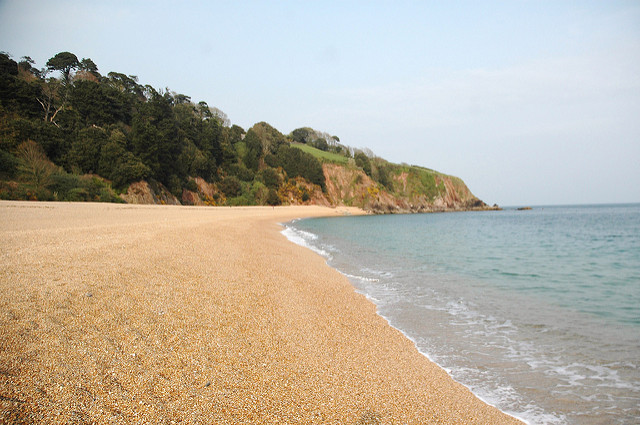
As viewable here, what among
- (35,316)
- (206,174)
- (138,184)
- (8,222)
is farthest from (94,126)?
(35,316)

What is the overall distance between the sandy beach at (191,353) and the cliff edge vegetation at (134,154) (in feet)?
77.4

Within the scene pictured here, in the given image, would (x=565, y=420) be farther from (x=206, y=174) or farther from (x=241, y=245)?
(x=206, y=174)

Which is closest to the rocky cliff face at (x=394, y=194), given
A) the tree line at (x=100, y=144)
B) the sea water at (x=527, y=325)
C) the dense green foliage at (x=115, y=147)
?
the dense green foliage at (x=115, y=147)

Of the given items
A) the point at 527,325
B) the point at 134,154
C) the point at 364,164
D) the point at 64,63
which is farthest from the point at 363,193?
the point at 527,325

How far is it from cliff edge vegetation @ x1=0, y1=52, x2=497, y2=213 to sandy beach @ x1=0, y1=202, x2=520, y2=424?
2359cm

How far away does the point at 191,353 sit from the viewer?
3.49m

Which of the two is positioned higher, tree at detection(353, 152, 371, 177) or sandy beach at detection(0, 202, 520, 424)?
tree at detection(353, 152, 371, 177)

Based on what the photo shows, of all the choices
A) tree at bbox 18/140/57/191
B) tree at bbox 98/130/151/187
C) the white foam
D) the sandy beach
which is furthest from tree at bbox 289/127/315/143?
the sandy beach

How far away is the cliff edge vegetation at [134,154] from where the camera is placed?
1090 inches

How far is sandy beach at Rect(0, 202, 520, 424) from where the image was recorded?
2.60m

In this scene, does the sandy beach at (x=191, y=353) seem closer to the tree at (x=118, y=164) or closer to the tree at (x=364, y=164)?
the tree at (x=118, y=164)

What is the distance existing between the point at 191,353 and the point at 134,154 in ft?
123

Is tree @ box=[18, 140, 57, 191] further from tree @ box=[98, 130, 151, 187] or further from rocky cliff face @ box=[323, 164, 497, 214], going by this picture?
rocky cliff face @ box=[323, 164, 497, 214]

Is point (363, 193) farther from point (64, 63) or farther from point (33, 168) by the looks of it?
point (33, 168)
